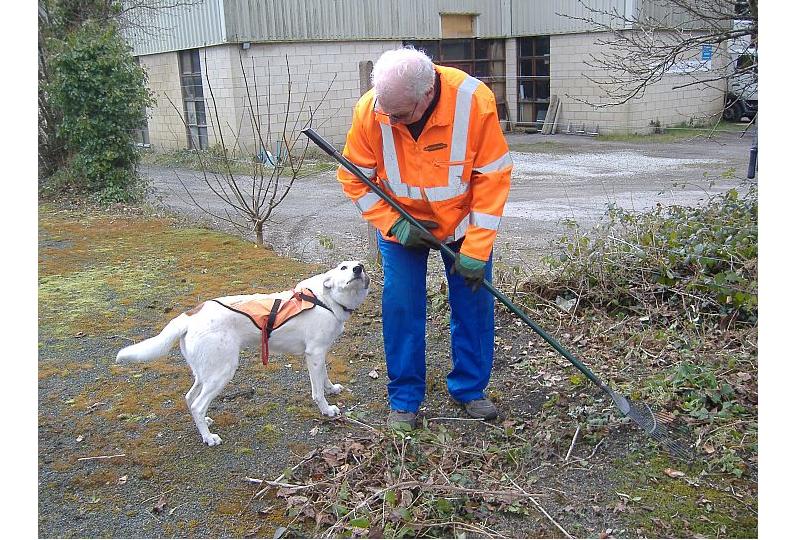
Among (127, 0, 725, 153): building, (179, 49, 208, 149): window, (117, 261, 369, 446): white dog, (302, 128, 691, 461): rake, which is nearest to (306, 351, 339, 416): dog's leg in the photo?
(117, 261, 369, 446): white dog

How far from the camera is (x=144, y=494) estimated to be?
3250mm

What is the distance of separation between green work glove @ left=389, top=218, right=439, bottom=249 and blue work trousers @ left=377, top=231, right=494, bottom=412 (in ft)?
0.34

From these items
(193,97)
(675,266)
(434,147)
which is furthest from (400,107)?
(193,97)

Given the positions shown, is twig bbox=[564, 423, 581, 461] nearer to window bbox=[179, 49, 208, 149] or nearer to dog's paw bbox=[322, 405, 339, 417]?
dog's paw bbox=[322, 405, 339, 417]

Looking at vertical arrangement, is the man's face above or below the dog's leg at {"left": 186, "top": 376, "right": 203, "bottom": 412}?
above

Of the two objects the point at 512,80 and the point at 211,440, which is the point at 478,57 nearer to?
the point at 512,80

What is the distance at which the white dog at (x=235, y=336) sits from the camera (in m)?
3.51

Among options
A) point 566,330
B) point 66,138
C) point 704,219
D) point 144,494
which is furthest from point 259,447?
point 66,138

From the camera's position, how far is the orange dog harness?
3.64 m

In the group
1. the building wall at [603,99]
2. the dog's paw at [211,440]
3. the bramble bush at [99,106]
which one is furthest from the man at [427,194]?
the building wall at [603,99]

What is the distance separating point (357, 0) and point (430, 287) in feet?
44.7

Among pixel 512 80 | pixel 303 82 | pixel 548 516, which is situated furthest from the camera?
pixel 512 80

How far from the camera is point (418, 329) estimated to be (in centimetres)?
375

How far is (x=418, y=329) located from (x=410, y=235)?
0.52 metres
